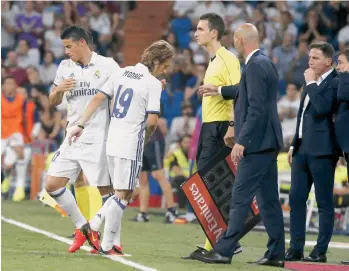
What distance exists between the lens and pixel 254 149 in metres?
10.0

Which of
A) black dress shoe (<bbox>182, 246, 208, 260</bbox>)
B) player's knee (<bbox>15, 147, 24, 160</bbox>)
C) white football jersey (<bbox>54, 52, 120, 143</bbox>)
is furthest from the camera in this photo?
player's knee (<bbox>15, 147, 24, 160</bbox>)

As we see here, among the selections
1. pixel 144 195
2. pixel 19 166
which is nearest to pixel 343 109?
pixel 144 195

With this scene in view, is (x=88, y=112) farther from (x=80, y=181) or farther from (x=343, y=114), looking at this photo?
(x=343, y=114)

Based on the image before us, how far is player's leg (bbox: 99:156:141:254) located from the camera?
34.1ft

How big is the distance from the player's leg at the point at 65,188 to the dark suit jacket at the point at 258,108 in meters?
1.77

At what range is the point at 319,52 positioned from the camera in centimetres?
1091

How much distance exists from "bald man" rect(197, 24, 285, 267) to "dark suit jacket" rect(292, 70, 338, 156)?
2.37ft

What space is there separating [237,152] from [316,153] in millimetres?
1109

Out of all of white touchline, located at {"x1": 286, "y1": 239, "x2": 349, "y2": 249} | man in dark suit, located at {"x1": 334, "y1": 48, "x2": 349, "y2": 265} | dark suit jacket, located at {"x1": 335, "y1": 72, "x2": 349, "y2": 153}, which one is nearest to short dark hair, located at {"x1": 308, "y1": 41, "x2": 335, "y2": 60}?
man in dark suit, located at {"x1": 334, "y1": 48, "x2": 349, "y2": 265}

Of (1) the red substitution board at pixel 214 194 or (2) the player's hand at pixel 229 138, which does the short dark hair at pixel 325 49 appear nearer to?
(2) the player's hand at pixel 229 138

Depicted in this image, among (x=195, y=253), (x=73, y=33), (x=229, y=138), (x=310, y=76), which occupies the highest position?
(x=73, y=33)

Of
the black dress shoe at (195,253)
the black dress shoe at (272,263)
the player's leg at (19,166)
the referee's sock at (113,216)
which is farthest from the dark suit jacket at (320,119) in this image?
the player's leg at (19,166)

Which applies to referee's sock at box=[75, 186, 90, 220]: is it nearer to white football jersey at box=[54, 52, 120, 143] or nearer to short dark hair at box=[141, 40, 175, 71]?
white football jersey at box=[54, 52, 120, 143]

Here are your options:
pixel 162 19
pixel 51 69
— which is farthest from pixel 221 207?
pixel 162 19
